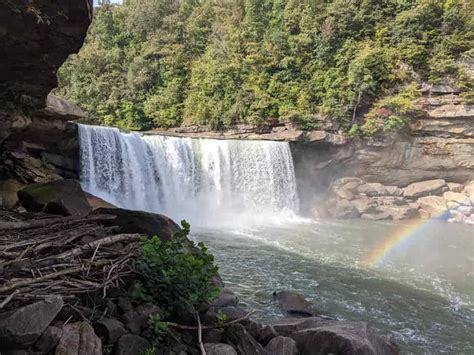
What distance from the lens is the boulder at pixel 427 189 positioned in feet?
63.6

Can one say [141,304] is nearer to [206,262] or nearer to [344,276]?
[206,262]

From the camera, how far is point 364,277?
9.09m

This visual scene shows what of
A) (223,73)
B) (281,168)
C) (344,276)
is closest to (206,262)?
(344,276)

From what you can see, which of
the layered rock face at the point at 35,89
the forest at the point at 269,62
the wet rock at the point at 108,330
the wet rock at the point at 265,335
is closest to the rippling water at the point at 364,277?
the wet rock at the point at 265,335

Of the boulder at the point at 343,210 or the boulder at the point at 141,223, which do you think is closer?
the boulder at the point at 141,223

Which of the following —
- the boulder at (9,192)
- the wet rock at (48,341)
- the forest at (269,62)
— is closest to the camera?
the wet rock at (48,341)

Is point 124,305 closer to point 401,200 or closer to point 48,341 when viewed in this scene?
point 48,341

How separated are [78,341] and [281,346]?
2.18 m

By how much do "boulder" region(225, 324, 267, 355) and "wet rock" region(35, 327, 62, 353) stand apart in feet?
5.42

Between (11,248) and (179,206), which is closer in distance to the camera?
(11,248)

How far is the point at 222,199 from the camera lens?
1712cm

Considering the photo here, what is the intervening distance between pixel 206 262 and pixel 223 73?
79.5 feet

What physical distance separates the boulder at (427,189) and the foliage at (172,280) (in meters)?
18.1

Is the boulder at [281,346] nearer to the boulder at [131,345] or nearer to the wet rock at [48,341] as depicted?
the boulder at [131,345]
